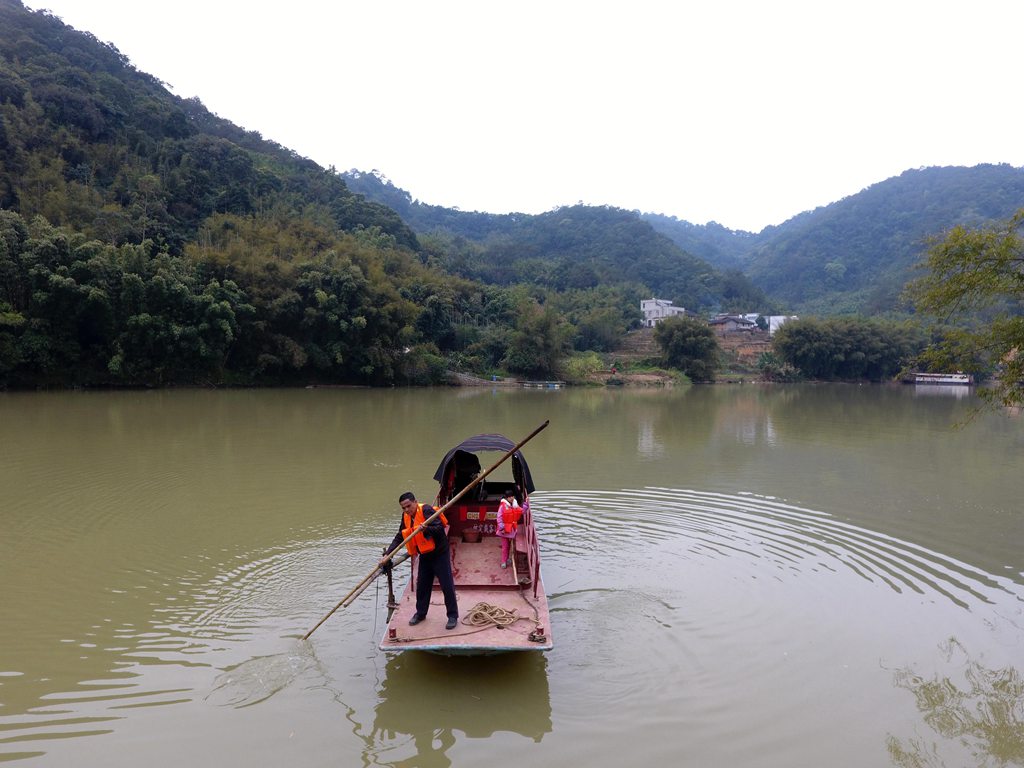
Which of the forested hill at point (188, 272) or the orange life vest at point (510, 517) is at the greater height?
the forested hill at point (188, 272)

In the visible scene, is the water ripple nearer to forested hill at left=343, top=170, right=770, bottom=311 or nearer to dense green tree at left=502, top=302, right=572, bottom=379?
dense green tree at left=502, top=302, right=572, bottom=379

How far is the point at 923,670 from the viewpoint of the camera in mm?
5734

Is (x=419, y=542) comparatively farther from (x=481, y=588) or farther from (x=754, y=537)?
(x=754, y=537)

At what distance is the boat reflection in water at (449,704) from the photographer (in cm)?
456

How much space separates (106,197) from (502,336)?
2797 centimetres

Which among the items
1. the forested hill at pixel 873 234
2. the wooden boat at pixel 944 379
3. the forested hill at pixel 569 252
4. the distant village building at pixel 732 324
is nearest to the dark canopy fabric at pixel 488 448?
the forested hill at pixel 569 252

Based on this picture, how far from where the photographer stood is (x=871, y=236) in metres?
119

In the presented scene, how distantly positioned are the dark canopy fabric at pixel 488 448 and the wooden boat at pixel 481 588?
15 millimetres

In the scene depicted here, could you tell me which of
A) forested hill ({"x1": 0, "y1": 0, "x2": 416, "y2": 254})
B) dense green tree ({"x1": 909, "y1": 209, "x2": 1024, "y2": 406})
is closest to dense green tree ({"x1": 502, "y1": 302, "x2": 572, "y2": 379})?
forested hill ({"x1": 0, "y1": 0, "x2": 416, "y2": 254})

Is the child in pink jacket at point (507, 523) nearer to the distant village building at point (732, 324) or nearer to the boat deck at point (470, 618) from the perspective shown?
the boat deck at point (470, 618)

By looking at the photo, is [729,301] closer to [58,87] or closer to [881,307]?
[881,307]

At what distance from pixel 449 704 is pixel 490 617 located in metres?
0.75

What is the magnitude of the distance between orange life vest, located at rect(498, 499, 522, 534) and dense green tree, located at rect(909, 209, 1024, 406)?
6859mm

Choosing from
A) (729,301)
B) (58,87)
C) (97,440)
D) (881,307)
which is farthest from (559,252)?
(97,440)
